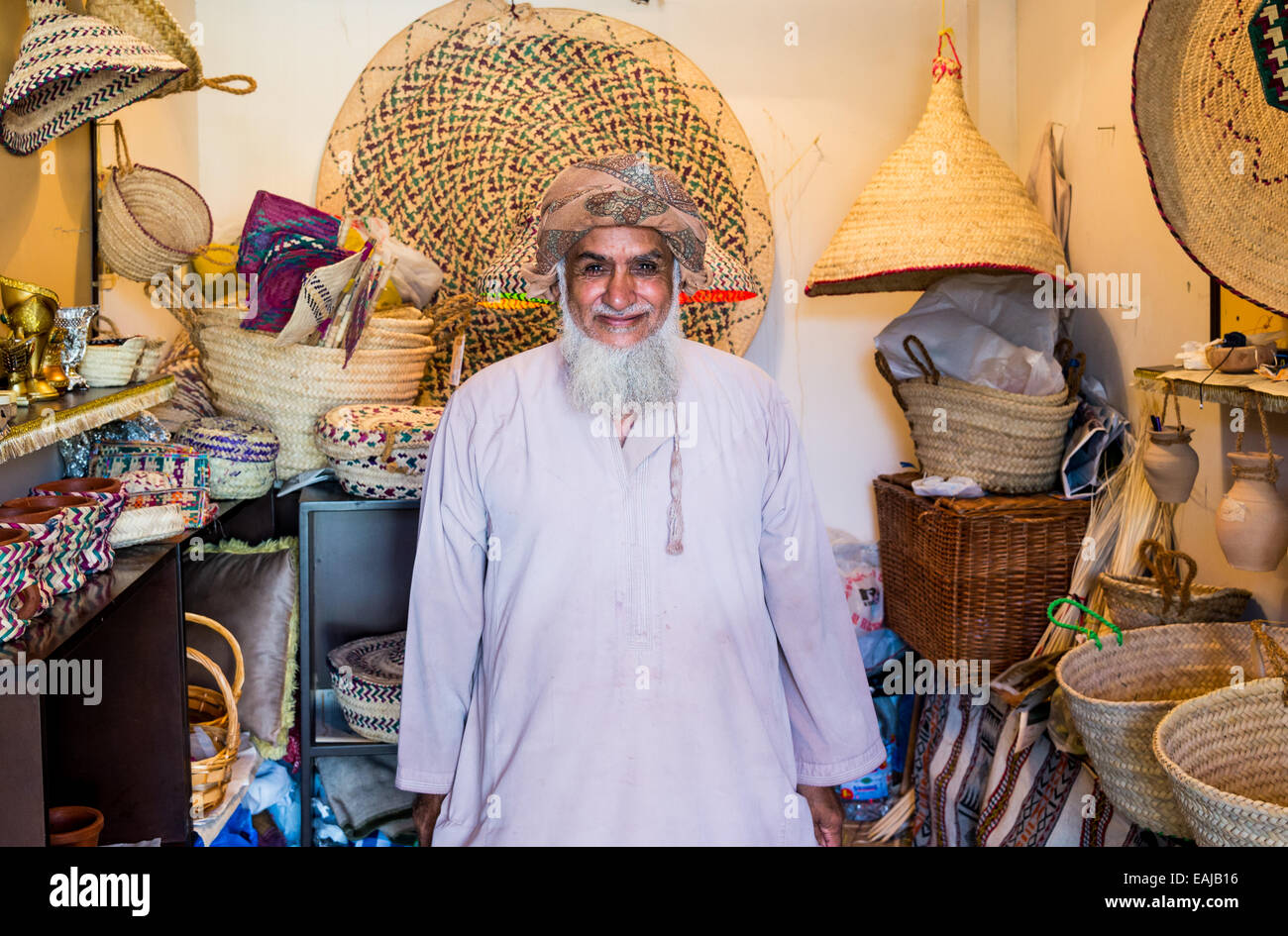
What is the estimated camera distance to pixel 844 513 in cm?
345

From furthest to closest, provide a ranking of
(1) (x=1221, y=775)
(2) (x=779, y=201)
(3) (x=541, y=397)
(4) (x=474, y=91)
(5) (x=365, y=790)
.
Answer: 1. (2) (x=779, y=201)
2. (4) (x=474, y=91)
3. (5) (x=365, y=790)
4. (3) (x=541, y=397)
5. (1) (x=1221, y=775)

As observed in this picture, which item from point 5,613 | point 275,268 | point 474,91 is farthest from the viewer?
point 474,91

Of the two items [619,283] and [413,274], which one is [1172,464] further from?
[413,274]

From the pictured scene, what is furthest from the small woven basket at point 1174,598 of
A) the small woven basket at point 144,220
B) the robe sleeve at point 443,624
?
the small woven basket at point 144,220

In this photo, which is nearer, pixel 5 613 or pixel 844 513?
pixel 5 613

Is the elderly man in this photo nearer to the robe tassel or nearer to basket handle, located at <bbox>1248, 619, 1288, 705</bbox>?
the robe tassel

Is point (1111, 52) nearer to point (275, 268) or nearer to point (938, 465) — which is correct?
point (938, 465)

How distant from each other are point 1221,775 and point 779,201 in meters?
2.09

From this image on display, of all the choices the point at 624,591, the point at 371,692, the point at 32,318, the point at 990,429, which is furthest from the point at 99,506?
the point at 990,429

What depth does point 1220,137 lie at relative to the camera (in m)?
1.75

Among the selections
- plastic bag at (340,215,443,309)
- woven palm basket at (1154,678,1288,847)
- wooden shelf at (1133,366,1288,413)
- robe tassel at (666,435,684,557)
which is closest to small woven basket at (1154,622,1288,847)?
woven palm basket at (1154,678,1288,847)

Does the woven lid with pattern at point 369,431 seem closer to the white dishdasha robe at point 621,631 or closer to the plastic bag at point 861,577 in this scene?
the white dishdasha robe at point 621,631

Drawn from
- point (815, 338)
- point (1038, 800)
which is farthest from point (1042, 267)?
point (1038, 800)

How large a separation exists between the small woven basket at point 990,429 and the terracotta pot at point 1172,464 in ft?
1.61
